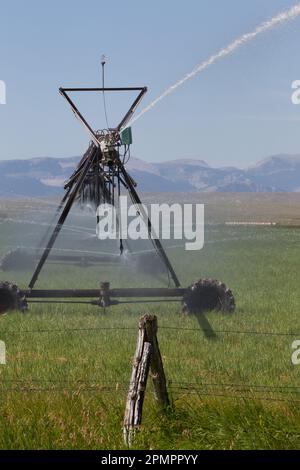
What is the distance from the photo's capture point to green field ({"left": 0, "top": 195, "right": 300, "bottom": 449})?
319 inches

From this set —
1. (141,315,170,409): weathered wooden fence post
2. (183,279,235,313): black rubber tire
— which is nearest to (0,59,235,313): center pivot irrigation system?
(183,279,235,313): black rubber tire

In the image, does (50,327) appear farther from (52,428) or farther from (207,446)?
(207,446)

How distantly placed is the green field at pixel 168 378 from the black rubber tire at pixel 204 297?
0.37 m

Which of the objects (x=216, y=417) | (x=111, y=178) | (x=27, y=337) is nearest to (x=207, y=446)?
(x=216, y=417)

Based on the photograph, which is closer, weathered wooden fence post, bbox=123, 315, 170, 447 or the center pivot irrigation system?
weathered wooden fence post, bbox=123, 315, 170, 447

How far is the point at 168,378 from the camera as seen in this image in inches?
455

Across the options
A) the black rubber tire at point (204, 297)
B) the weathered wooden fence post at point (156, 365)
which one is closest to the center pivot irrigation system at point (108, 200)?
the black rubber tire at point (204, 297)

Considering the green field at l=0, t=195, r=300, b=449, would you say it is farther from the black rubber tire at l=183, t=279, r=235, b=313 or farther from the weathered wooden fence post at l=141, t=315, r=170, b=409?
the black rubber tire at l=183, t=279, r=235, b=313

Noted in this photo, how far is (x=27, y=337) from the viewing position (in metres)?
15.2

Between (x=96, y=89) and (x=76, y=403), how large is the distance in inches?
444


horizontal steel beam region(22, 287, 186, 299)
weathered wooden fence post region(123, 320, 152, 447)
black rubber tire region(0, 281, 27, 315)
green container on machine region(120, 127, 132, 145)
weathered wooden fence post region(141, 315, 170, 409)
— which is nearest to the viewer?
weathered wooden fence post region(123, 320, 152, 447)

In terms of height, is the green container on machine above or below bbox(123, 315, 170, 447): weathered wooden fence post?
above

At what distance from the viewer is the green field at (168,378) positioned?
8.10 m

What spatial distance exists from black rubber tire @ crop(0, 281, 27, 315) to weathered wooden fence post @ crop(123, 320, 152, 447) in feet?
33.4
